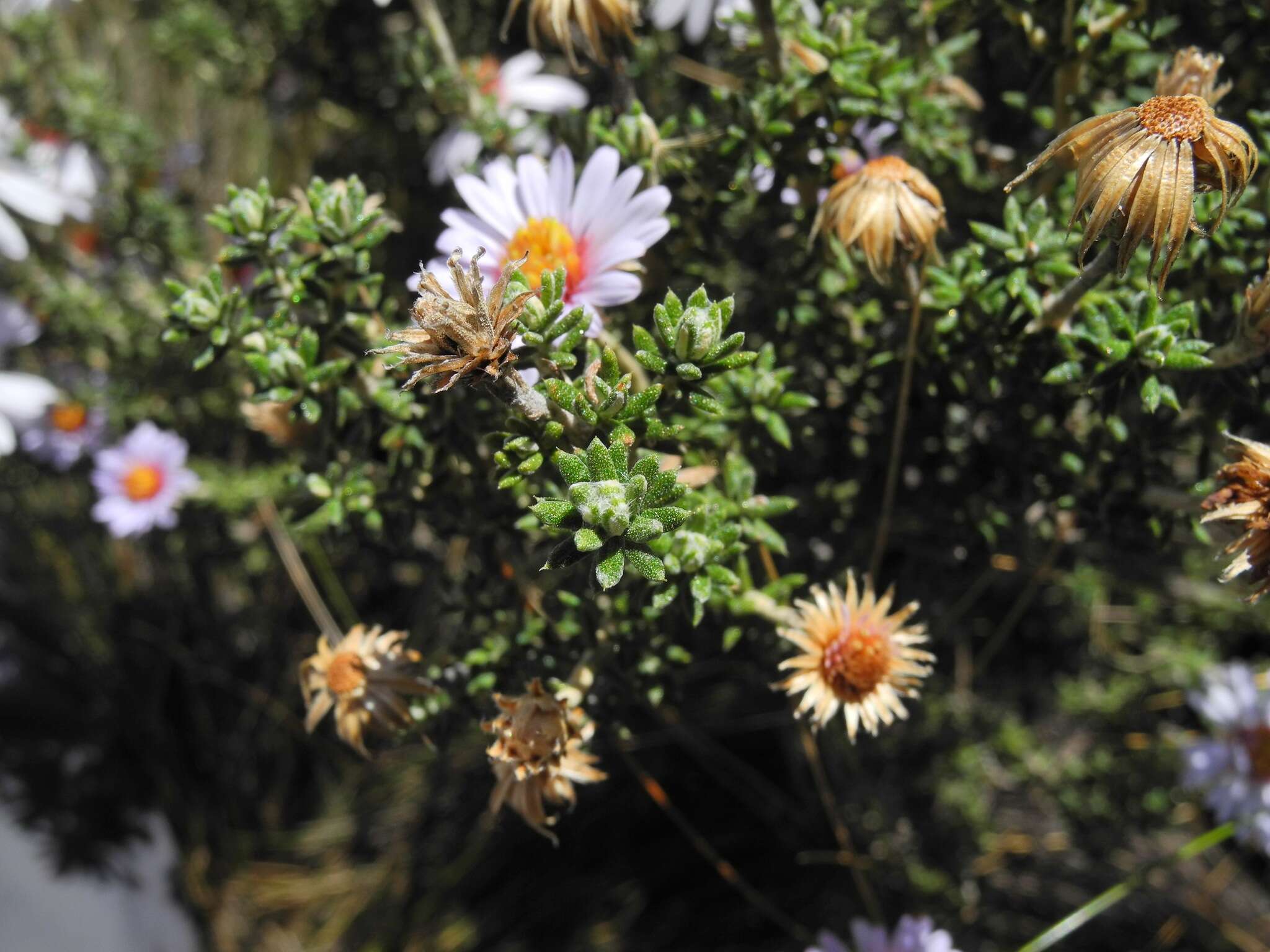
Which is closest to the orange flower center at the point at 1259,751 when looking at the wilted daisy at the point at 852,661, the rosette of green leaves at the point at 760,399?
the wilted daisy at the point at 852,661

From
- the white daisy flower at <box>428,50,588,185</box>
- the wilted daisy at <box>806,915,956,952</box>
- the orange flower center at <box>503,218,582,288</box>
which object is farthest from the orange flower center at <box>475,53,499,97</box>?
the wilted daisy at <box>806,915,956,952</box>

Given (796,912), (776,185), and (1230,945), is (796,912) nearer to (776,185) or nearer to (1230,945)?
(1230,945)

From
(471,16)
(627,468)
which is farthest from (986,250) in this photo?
(471,16)

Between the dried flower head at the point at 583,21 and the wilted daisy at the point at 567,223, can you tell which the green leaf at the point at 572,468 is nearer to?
the wilted daisy at the point at 567,223

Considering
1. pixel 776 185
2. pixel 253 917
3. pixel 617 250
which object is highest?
pixel 776 185

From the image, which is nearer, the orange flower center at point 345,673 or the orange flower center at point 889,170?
the orange flower center at point 889,170

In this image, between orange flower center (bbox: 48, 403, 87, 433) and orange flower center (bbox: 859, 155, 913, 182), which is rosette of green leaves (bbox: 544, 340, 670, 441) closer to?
orange flower center (bbox: 859, 155, 913, 182)
